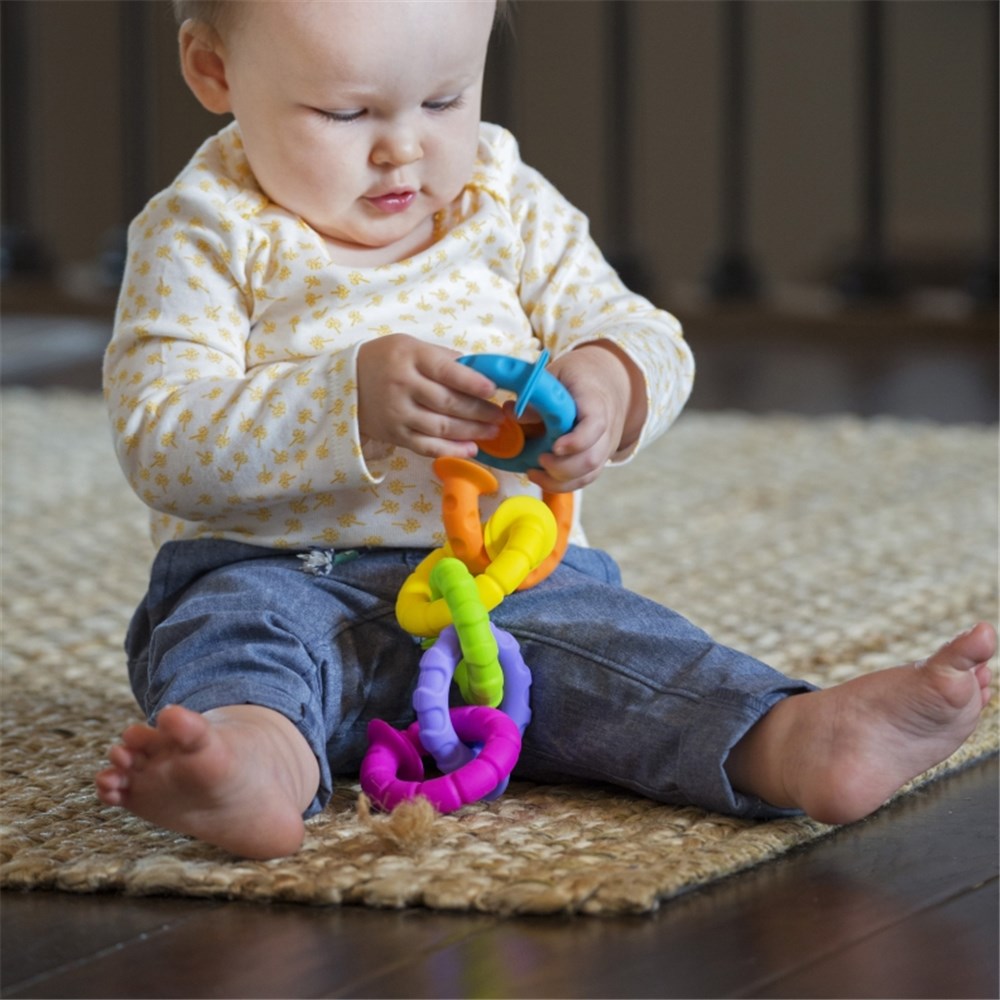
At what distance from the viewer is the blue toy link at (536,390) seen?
2.43 feet

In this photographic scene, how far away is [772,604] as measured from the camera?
1.14 meters

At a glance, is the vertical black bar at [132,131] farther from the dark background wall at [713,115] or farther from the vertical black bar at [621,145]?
the vertical black bar at [621,145]

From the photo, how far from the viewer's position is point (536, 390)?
2.44ft

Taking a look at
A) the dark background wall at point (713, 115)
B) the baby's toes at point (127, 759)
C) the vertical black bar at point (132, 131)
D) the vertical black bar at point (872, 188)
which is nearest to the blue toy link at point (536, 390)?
the baby's toes at point (127, 759)

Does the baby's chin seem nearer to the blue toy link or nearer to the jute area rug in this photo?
the blue toy link

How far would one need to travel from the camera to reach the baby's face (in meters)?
0.81

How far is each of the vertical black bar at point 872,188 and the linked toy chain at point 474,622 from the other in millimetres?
1980

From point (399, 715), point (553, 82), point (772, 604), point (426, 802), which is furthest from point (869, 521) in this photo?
point (553, 82)

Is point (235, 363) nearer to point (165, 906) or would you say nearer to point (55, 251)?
point (165, 906)

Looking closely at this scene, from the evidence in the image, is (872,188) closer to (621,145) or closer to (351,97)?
(621,145)

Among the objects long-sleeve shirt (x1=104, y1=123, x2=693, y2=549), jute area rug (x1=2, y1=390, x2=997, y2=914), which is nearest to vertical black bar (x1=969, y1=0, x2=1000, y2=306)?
jute area rug (x1=2, y1=390, x2=997, y2=914)

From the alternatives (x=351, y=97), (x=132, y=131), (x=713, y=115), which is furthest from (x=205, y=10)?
(x=713, y=115)

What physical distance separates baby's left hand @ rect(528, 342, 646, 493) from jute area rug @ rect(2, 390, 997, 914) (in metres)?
0.15

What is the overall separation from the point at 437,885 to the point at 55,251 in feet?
10.9
